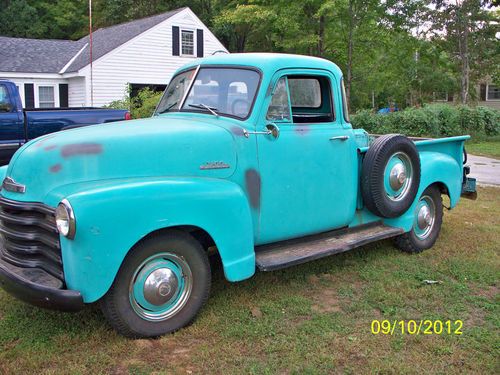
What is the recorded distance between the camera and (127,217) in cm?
320

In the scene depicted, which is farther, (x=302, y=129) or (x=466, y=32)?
(x=466, y=32)

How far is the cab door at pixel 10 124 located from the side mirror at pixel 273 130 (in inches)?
273

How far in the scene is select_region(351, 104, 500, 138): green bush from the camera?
18516 millimetres

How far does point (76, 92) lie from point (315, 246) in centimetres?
2036

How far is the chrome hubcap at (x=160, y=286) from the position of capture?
11.3 ft

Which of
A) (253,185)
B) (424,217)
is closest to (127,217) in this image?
(253,185)

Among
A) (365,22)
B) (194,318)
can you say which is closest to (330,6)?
(365,22)

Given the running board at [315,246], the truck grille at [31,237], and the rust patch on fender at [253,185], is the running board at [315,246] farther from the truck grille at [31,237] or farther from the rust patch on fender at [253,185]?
the truck grille at [31,237]

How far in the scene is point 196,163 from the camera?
147 inches

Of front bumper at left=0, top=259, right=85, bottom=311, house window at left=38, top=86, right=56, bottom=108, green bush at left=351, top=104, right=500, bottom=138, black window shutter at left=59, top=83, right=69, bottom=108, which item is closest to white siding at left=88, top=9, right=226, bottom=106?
black window shutter at left=59, top=83, right=69, bottom=108

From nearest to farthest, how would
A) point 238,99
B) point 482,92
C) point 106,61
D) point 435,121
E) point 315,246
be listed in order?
point 238,99, point 315,246, point 435,121, point 106,61, point 482,92

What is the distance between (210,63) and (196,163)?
1232 millimetres

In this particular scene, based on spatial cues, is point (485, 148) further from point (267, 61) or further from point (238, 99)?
point (238, 99)

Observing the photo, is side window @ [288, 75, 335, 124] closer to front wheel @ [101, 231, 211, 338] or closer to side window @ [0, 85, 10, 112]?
front wheel @ [101, 231, 211, 338]
